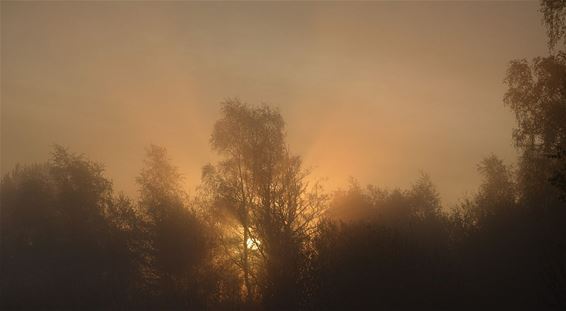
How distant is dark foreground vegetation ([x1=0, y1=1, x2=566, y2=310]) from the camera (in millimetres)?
28547

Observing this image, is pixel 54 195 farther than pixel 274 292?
Yes

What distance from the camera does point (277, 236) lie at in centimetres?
4106

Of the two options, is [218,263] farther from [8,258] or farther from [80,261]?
[8,258]

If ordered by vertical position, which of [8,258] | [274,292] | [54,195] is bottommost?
[274,292]

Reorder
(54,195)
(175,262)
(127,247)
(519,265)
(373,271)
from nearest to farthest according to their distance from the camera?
(373,271) < (519,265) < (175,262) < (127,247) < (54,195)

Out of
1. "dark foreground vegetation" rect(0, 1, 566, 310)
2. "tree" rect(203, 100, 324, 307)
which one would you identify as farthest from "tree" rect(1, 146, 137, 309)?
"tree" rect(203, 100, 324, 307)

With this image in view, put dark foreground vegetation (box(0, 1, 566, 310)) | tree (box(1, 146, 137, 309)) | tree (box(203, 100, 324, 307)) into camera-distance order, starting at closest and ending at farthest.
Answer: dark foreground vegetation (box(0, 1, 566, 310)) < tree (box(203, 100, 324, 307)) < tree (box(1, 146, 137, 309))

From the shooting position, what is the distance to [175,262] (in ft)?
137

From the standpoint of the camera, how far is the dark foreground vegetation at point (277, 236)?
28.5 meters

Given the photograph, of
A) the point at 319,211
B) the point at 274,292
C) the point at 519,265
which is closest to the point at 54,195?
the point at 319,211

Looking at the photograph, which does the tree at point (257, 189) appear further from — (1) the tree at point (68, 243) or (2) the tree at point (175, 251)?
(1) the tree at point (68, 243)

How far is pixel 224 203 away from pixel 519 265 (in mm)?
24616

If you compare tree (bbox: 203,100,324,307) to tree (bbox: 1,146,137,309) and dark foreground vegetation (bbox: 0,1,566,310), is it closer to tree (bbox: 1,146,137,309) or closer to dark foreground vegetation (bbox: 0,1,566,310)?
dark foreground vegetation (bbox: 0,1,566,310)

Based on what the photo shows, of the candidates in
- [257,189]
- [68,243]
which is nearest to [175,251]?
[257,189]
